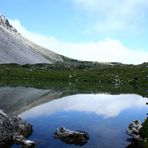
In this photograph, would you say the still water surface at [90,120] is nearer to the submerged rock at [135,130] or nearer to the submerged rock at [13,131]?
the submerged rock at [135,130]

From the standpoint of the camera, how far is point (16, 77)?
167875 millimetres

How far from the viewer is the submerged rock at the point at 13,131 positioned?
35906 millimetres

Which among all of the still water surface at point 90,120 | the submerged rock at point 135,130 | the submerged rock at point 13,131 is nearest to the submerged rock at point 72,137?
the still water surface at point 90,120

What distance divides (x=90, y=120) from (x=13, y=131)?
57.0 feet

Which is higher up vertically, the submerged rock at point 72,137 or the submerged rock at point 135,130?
the submerged rock at point 135,130

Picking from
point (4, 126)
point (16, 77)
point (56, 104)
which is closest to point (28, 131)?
point (4, 126)

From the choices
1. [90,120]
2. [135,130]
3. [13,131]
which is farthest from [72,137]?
[90,120]

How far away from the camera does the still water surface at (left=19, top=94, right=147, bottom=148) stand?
127 feet

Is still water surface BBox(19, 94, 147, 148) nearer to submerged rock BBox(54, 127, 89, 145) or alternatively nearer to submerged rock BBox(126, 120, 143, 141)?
submerged rock BBox(54, 127, 89, 145)

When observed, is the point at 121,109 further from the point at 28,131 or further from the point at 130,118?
the point at 28,131

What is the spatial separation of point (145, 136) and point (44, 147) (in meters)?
10.5

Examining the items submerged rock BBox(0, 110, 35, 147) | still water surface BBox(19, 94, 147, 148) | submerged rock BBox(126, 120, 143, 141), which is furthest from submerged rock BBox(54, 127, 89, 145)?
submerged rock BBox(126, 120, 143, 141)

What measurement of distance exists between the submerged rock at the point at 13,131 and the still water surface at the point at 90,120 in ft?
3.84

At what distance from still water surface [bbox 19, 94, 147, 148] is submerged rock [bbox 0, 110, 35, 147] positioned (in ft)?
3.84
